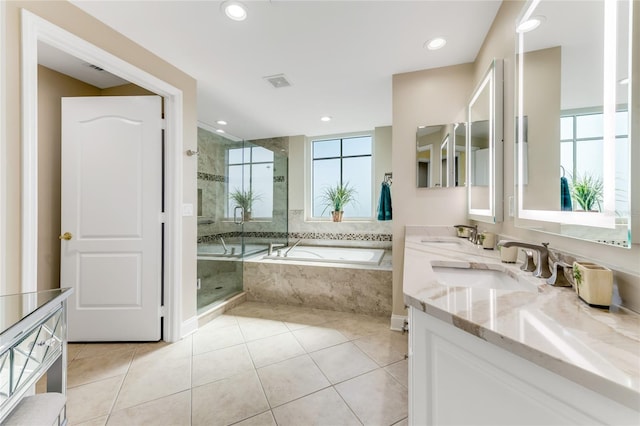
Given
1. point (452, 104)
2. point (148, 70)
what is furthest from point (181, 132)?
point (452, 104)

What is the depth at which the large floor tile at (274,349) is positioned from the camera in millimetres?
2023

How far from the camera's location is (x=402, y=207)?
8.20 ft

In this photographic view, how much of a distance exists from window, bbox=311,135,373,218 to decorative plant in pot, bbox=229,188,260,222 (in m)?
1.26

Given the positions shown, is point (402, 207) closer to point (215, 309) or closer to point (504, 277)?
point (504, 277)

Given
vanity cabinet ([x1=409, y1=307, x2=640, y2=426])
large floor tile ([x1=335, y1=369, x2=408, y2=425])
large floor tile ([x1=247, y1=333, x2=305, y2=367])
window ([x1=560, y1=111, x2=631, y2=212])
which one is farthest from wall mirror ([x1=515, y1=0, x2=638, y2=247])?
large floor tile ([x1=247, y1=333, x2=305, y2=367])

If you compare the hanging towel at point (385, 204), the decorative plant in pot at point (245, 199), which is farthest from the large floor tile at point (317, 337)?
the decorative plant in pot at point (245, 199)

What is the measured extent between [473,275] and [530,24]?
1.19 meters

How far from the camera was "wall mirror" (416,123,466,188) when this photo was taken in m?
2.28

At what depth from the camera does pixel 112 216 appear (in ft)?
7.45

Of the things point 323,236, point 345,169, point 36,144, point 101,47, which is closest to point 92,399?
point 36,144

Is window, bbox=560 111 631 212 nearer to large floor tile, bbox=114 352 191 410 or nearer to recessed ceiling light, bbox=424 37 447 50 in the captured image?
recessed ceiling light, bbox=424 37 447 50

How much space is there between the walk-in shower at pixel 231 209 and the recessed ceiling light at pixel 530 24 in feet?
8.77

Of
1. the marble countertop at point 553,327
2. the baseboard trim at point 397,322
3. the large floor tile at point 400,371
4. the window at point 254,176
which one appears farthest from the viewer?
the window at point 254,176

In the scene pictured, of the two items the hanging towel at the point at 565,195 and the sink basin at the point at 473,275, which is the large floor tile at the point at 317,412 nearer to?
the sink basin at the point at 473,275
